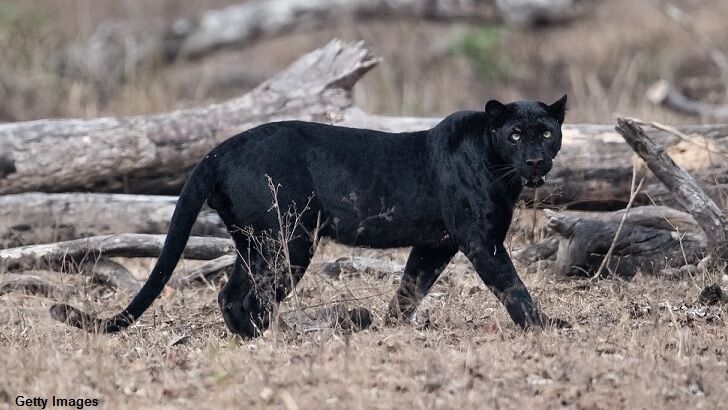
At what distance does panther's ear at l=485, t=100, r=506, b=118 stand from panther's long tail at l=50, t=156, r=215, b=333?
153 centimetres

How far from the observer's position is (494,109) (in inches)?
237

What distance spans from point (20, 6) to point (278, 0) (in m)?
3.50

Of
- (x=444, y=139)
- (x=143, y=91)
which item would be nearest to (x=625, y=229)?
(x=444, y=139)

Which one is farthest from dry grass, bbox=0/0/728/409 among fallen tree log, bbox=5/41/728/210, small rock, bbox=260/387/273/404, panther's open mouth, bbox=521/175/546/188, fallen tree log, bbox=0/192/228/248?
fallen tree log, bbox=5/41/728/210

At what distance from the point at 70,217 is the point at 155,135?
904mm

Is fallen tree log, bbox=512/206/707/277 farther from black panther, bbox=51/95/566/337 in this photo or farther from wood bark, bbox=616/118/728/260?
black panther, bbox=51/95/566/337

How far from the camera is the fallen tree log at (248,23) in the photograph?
13.9 metres

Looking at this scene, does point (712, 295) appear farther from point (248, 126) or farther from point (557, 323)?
point (248, 126)

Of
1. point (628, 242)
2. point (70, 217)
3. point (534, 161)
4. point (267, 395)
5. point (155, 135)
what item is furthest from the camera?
point (155, 135)

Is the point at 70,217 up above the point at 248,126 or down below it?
below

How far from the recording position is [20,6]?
14.8 m

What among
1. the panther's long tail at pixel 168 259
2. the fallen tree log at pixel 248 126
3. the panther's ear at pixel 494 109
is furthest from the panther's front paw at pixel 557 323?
the fallen tree log at pixel 248 126

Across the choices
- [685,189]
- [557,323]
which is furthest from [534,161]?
[685,189]

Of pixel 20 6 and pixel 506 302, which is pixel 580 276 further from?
pixel 20 6
